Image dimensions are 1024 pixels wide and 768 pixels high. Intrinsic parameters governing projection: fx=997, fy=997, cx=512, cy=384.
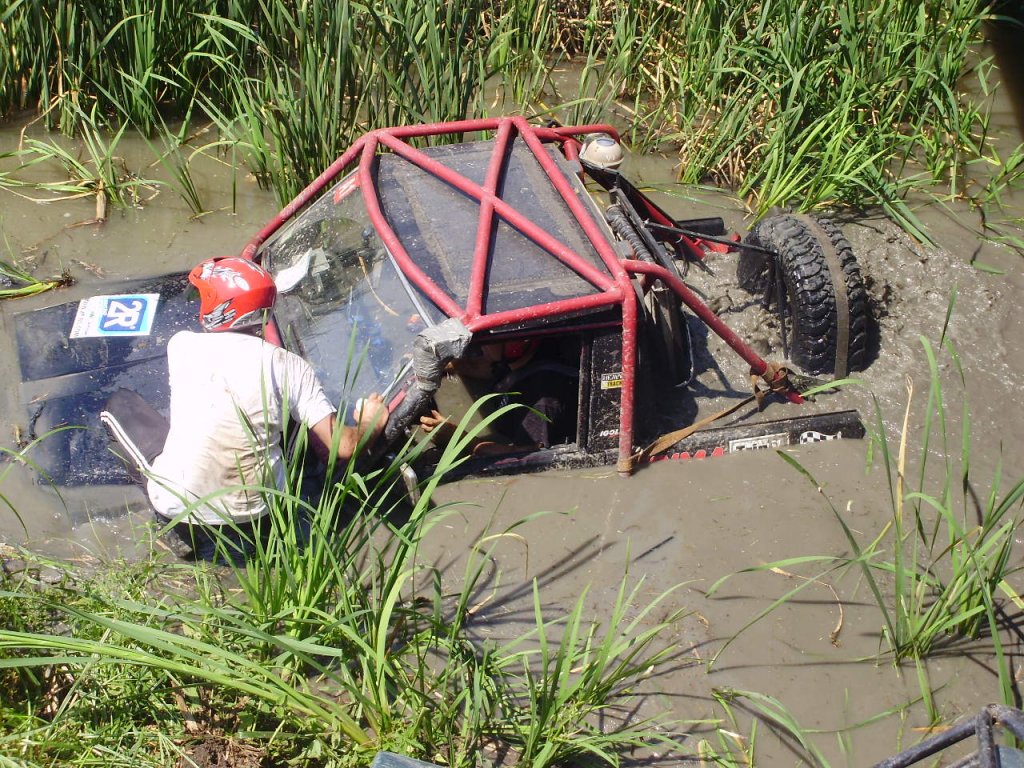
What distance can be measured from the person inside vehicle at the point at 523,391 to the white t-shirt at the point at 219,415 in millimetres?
619

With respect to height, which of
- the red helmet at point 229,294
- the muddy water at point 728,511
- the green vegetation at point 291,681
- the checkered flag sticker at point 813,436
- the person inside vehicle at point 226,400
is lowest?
the muddy water at point 728,511

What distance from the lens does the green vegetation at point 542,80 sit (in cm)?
471

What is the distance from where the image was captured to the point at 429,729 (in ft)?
8.64

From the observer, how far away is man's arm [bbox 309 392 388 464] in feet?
10.5

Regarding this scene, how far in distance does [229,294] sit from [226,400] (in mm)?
330

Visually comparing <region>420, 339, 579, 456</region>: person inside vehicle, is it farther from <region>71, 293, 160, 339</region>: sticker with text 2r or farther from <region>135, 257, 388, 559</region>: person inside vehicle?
<region>71, 293, 160, 339</region>: sticker with text 2r

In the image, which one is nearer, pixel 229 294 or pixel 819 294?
pixel 229 294

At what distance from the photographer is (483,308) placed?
129 inches

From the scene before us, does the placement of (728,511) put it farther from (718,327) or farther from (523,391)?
(523,391)

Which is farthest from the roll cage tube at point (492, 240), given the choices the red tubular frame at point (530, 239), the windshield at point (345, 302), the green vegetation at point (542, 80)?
the green vegetation at point (542, 80)

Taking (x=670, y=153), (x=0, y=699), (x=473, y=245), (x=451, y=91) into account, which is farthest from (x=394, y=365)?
(x=670, y=153)

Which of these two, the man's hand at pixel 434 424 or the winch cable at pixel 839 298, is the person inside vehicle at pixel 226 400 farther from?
the winch cable at pixel 839 298

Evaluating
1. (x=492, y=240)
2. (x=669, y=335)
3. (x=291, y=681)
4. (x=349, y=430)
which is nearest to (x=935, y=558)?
(x=669, y=335)

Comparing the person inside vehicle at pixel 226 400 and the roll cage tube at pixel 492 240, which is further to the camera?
the roll cage tube at pixel 492 240
